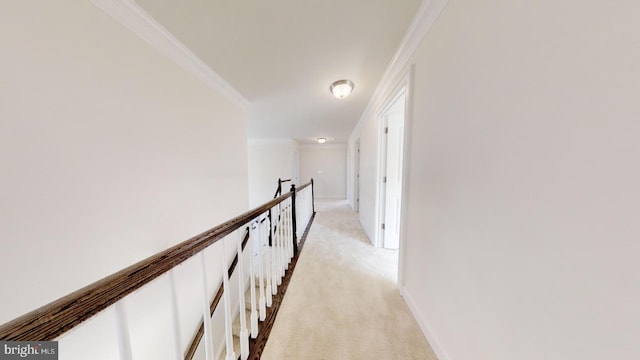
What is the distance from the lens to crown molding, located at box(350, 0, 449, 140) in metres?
1.20

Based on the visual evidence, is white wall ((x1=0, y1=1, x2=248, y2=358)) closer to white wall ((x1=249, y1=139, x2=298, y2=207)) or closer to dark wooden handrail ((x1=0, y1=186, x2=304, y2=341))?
dark wooden handrail ((x1=0, y1=186, x2=304, y2=341))

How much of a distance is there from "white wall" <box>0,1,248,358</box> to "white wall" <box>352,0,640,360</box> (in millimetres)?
1900

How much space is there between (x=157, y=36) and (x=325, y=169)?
6.15 metres

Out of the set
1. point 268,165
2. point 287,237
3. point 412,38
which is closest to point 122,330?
point 287,237

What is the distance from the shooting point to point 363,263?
2355mm

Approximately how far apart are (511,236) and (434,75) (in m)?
1.02

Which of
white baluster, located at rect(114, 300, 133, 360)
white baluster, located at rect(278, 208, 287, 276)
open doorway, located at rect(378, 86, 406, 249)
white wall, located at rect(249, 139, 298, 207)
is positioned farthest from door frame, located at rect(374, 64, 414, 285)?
white wall, located at rect(249, 139, 298, 207)

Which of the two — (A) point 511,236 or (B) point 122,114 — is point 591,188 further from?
(B) point 122,114

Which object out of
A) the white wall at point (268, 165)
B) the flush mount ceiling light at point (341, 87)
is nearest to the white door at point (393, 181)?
the flush mount ceiling light at point (341, 87)

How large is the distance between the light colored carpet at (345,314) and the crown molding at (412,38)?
2009 mm

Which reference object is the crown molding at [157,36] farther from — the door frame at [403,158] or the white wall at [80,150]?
the door frame at [403,158]

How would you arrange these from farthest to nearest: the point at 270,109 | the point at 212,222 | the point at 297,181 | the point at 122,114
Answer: the point at 297,181 < the point at 270,109 < the point at 212,222 < the point at 122,114

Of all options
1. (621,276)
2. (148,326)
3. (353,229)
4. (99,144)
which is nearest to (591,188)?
(621,276)

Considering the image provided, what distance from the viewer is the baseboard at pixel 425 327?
3.76 ft
